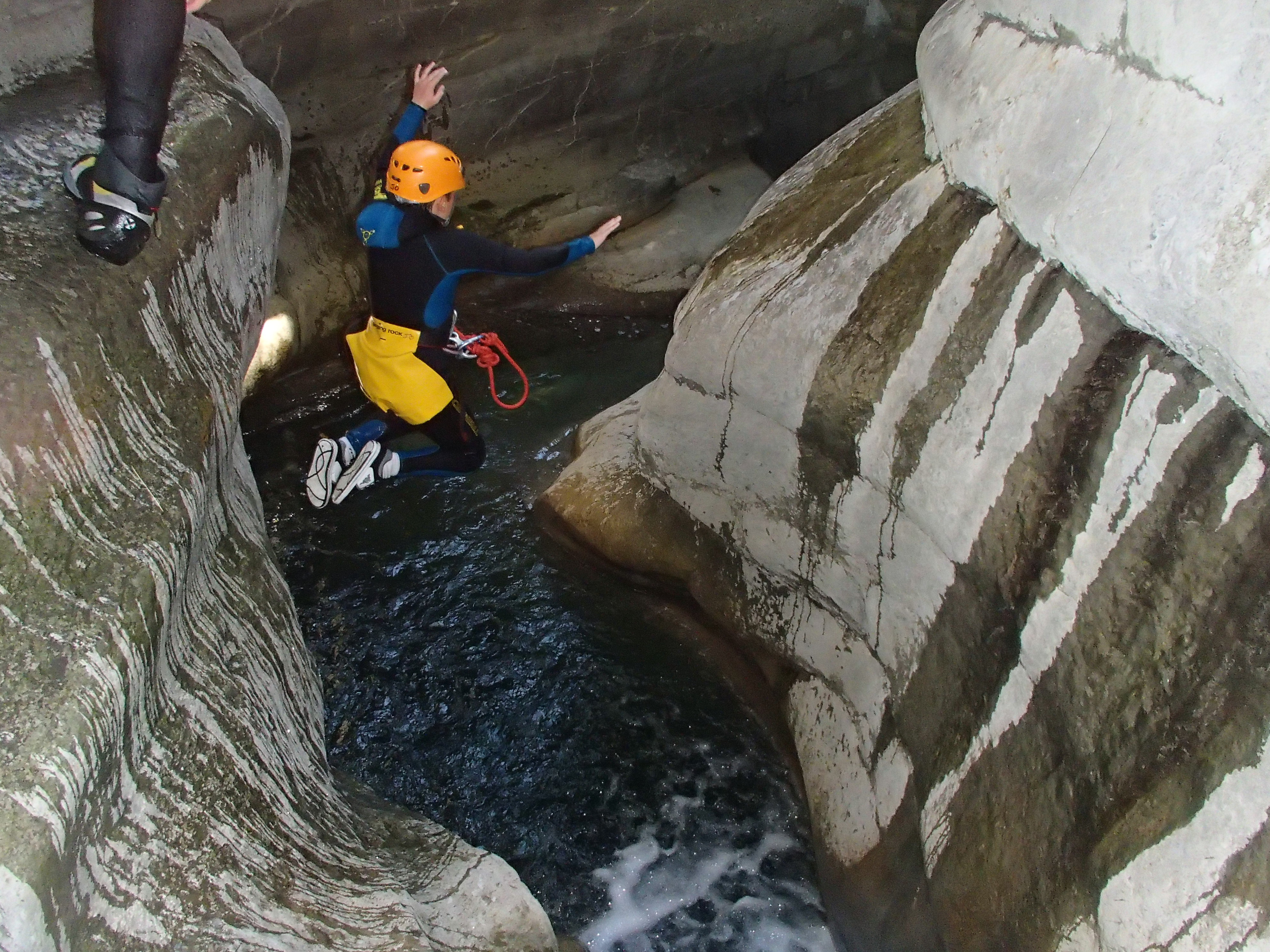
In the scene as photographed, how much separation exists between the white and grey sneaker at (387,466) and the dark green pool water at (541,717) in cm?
11

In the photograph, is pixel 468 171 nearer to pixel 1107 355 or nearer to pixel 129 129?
pixel 129 129

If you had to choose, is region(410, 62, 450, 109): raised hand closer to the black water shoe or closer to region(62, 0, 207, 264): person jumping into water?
region(62, 0, 207, 264): person jumping into water

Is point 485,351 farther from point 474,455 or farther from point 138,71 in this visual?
point 138,71

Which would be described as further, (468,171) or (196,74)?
(468,171)

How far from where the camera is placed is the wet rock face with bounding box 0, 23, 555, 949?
172 centimetres

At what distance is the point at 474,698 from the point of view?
362cm

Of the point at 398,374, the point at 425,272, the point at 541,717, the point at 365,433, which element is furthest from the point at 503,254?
the point at 541,717

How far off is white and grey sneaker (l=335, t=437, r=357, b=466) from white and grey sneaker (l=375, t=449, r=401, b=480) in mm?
117

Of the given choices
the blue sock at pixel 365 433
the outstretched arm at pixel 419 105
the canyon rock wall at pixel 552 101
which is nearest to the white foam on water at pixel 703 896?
the blue sock at pixel 365 433

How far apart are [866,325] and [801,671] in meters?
1.30

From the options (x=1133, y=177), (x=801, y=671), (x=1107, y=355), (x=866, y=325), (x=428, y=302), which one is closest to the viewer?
(x=1133, y=177)

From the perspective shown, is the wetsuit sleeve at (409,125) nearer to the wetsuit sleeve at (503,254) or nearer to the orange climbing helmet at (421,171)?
the orange climbing helmet at (421,171)

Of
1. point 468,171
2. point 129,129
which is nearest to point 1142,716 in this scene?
point 129,129

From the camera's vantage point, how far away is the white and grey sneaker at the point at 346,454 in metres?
4.44
